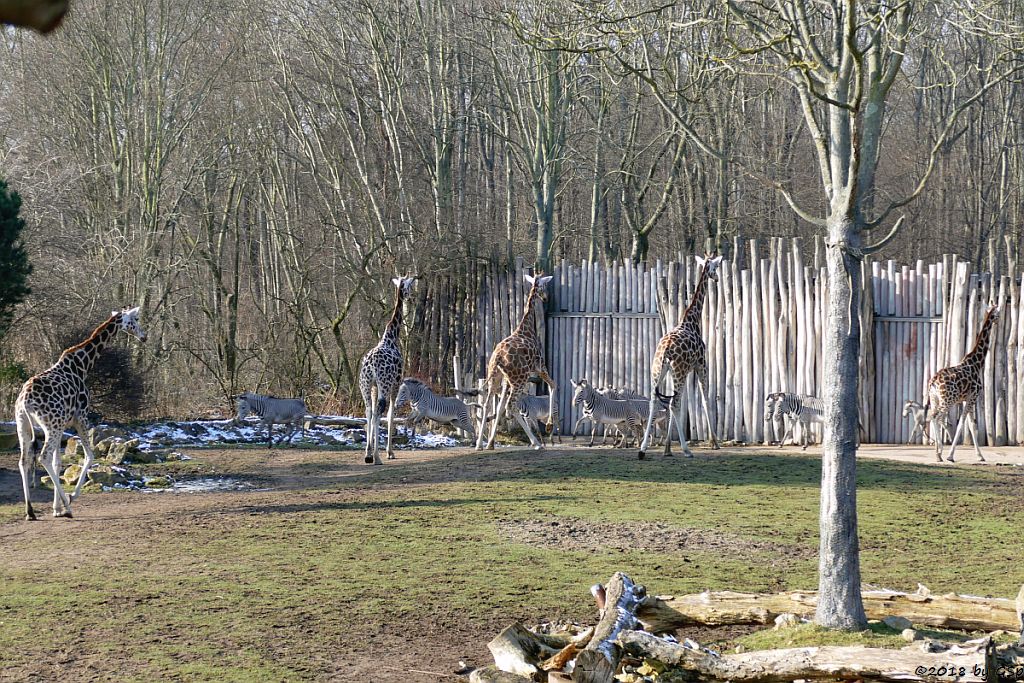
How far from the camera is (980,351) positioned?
15578 millimetres

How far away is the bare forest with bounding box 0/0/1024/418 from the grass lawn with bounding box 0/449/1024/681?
8.43 meters

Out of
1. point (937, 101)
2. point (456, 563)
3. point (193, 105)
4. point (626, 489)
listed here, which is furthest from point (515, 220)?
point (456, 563)

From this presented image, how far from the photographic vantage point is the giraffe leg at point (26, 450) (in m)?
11.2

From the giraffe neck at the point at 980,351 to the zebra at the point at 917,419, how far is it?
4.06 ft

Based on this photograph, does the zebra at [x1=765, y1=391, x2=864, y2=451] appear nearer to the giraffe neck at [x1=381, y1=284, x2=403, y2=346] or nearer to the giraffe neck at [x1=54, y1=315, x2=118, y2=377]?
the giraffe neck at [x1=381, y1=284, x2=403, y2=346]

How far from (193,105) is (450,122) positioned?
638 centimetres

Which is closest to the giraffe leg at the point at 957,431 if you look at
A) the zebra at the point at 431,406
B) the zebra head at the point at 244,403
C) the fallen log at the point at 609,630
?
the zebra at the point at 431,406

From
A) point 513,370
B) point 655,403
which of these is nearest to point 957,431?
point 655,403

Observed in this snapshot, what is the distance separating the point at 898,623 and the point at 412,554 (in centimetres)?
438

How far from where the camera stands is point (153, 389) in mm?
21891

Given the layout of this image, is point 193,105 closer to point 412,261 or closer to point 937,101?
point 412,261

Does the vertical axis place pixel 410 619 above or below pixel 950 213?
below

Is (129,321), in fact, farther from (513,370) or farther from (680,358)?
(680,358)

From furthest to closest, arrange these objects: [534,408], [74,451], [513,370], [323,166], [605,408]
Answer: [323,166] < [534,408] < [605,408] < [513,370] < [74,451]
